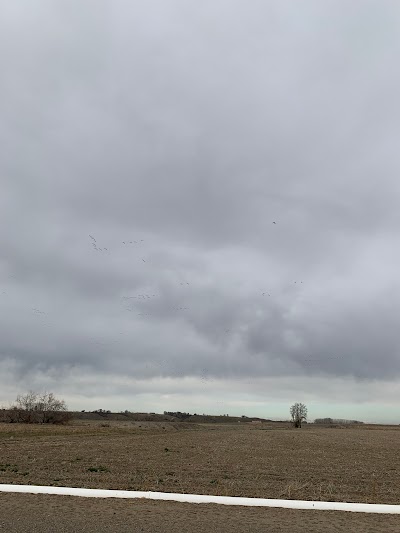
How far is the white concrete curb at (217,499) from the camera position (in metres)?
11.4

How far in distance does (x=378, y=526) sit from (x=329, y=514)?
1173mm

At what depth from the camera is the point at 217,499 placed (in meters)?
11.8

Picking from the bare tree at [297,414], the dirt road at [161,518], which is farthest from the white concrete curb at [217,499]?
the bare tree at [297,414]

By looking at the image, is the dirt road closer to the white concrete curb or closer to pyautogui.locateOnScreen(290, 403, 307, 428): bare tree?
the white concrete curb

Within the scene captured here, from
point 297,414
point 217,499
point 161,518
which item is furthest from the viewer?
point 297,414

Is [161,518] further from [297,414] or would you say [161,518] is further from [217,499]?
[297,414]

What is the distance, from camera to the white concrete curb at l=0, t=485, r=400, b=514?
37.4 ft

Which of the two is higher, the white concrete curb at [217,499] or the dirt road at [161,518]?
the white concrete curb at [217,499]

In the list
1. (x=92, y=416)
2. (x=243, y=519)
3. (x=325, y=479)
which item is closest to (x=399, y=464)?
(x=325, y=479)

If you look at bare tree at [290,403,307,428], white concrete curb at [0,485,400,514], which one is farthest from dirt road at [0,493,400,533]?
bare tree at [290,403,307,428]

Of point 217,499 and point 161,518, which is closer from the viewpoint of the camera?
point 161,518

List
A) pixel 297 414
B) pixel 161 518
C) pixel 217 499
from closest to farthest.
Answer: pixel 161 518
pixel 217 499
pixel 297 414

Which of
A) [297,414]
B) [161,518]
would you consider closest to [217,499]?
[161,518]

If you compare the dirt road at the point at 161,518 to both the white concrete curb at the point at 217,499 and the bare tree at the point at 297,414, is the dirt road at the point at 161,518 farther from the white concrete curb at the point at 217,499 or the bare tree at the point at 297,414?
the bare tree at the point at 297,414
